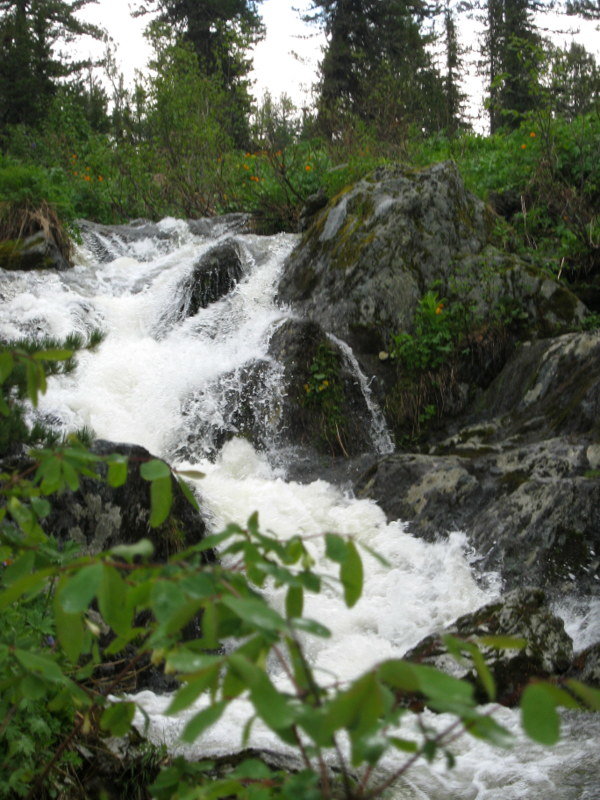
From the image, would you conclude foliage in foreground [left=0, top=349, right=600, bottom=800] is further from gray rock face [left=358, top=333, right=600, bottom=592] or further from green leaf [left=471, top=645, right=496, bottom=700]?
gray rock face [left=358, top=333, right=600, bottom=592]

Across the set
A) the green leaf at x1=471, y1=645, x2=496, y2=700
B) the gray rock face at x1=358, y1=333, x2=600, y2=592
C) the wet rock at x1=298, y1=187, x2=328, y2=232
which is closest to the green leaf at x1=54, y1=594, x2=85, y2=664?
the green leaf at x1=471, y1=645, x2=496, y2=700

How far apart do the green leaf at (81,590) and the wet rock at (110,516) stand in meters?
3.52

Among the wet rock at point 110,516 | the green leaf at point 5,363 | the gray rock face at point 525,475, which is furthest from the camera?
the gray rock face at point 525,475

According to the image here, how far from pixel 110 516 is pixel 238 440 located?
9.07 feet

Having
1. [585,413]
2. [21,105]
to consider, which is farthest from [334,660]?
[21,105]

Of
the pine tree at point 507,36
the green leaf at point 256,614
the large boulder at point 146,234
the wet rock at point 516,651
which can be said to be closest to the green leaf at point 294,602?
the green leaf at point 256,614

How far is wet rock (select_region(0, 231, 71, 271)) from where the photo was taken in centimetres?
1010

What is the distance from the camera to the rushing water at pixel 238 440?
3.20 meters

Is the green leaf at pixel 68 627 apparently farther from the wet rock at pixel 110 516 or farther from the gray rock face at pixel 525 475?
the gray rock face at pixel 525 475

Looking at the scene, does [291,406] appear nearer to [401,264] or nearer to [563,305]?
[401,264]

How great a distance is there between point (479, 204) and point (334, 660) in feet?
23.5

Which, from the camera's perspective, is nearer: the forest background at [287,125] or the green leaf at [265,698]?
the green leaf at [265,698]

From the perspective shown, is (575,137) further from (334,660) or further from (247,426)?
(334,660)

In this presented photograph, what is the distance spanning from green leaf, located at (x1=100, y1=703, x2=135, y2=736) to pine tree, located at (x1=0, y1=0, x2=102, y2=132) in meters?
21.9
